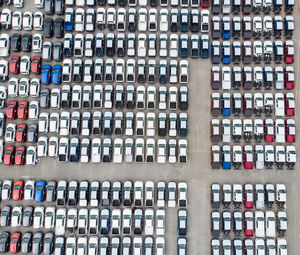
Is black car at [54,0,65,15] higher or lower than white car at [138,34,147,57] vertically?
higher

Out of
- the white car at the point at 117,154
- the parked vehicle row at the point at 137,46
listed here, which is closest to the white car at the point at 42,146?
the white car at the point at 117,154

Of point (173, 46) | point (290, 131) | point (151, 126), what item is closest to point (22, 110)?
point (151, 126)

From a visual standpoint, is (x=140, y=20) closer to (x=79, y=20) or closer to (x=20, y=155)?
(x=79, y=20)

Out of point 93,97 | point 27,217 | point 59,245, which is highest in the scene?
point 93,97

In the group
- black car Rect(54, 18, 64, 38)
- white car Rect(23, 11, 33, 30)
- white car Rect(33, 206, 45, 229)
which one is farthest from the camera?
white car Rect(23, 11, 33, 30)

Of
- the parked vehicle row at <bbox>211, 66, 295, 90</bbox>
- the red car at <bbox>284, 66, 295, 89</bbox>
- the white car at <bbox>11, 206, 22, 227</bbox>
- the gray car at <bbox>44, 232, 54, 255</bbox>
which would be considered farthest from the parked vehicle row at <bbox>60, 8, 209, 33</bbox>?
the gray car at <bbox>44, 232, 54, 255</bbox>

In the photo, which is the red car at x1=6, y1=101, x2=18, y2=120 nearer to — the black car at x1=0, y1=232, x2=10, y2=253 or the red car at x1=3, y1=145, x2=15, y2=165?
the red car at x1=3, y1=145, x2=15, y2=165

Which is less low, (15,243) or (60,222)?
(60,222)
